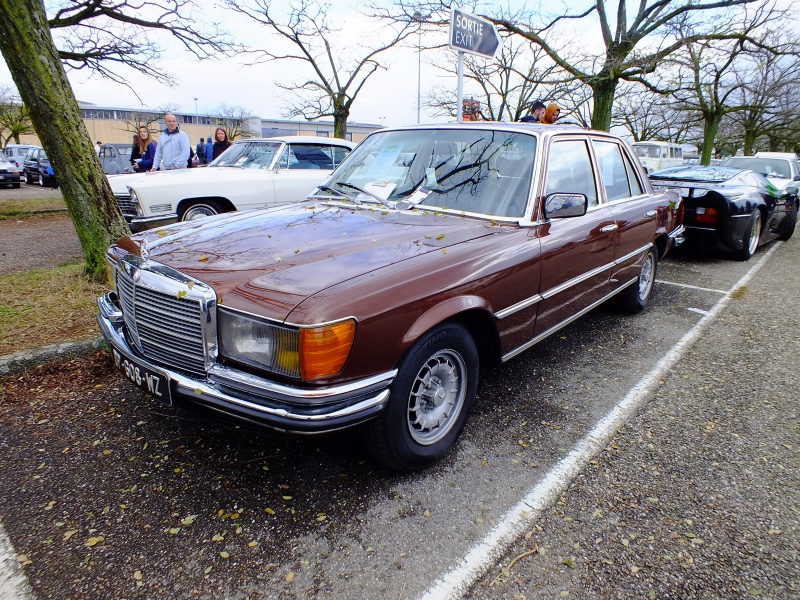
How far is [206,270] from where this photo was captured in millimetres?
2242

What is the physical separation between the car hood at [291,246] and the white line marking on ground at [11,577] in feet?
4.23

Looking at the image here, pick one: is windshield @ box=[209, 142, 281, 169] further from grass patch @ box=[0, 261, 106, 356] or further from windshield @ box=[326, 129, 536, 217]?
windshield @ box=[326, 129, 536, 217]

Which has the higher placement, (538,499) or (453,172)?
(453,172)

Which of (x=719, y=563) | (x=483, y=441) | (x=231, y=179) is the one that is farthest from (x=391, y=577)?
(x=231, y=179)

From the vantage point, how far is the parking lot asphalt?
1966 millimetres

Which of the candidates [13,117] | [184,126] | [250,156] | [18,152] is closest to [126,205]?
[250,156]

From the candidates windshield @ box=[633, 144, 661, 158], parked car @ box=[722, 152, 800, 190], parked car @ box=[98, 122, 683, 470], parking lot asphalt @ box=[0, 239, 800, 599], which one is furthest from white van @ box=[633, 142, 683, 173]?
parking lot asphalt @ box=[0, 239, 800, 599]

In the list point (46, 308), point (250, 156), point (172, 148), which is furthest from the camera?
point (172, 148)

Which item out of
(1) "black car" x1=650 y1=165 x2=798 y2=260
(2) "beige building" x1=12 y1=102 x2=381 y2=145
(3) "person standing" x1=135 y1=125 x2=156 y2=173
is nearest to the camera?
(1) "black car" x1=650 y1=165 x2=798 y2=260

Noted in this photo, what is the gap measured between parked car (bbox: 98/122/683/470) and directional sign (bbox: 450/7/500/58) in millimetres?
2701

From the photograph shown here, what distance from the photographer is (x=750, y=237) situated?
7.71 metres

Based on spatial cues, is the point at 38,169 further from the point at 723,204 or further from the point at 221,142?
the point at 723,204

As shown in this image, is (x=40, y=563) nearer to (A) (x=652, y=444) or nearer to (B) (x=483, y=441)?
(B) (x=483, y=441)

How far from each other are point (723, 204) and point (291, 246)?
6892mm
